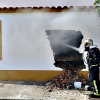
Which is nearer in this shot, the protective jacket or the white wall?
the protective jacket

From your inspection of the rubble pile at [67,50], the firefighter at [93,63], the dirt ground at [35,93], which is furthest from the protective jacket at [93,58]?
the rubble pile at [67,50]

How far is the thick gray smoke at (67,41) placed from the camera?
9531mm

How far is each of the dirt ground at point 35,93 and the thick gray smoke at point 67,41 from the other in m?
1.53

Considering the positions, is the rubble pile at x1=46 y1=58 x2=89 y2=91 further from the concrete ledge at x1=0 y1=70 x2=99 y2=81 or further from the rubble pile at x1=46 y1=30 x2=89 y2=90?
the concrete ledge at x1=0 y1=70 x2=99 y2=81

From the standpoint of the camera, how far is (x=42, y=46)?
9.68 m

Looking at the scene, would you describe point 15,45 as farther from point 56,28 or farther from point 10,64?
point 56,28

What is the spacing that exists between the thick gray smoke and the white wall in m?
0.19

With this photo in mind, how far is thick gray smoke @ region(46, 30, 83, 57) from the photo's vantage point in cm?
953

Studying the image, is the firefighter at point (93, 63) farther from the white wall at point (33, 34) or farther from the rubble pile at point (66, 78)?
the white wall at point (33, 34)

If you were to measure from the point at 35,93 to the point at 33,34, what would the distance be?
2649 millimetres

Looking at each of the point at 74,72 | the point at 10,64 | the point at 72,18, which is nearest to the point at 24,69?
the point at 10,64

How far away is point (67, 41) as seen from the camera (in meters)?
9.53

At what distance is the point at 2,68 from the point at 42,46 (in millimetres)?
1852

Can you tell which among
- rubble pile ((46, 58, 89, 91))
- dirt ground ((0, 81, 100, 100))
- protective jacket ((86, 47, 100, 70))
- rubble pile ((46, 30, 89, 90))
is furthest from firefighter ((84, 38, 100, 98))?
rubble pile ((46, 30, 89, 90))
